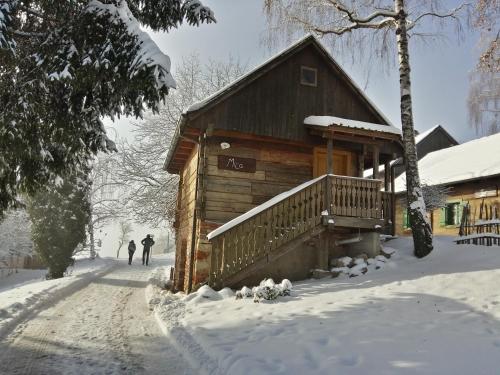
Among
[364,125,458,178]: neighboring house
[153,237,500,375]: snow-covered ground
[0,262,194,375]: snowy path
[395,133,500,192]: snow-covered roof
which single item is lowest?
[0,262,194,375]: snowy path

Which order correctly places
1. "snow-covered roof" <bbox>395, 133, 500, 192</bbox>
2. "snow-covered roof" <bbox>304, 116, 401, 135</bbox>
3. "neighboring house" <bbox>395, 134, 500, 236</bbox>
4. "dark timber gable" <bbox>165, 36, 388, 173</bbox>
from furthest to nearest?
"snow-covered roof" <bbox>395, 133, 500, 192</bbox> → "neighboring house" <bbox>395, 134, 500, 236</bbox> → "dark timber gable" <bbox>165, 36, 388, 173</bbox> → "snow-covered roof" <bbox>304, 116, 401, 135</bbox>

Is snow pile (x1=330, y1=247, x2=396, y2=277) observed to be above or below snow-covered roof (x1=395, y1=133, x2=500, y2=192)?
below

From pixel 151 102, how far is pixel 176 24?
2262mm

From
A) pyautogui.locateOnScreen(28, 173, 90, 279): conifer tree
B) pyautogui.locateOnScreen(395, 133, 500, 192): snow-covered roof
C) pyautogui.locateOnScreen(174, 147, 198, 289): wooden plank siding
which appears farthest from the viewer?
pyautogui.locateOnScreen(28, 173, 90, 279): conifer tree

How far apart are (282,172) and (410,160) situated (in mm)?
3556

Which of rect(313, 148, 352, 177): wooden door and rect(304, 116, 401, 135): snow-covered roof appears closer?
rect(304, 116, 401, 135): snow-covered roof

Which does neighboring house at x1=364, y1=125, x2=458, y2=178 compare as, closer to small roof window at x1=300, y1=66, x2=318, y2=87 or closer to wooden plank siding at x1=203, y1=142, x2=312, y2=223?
small roof window at x1=300, y1=66, x2=318, y2=87

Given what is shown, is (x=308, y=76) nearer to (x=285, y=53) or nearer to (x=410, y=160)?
(x=285, y=53)

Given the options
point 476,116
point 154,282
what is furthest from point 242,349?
point 476,116

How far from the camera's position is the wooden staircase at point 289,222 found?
9.08 metres

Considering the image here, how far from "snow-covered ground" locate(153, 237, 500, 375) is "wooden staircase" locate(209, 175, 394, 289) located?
2.87ft

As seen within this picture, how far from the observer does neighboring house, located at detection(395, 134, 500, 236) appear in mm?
17938

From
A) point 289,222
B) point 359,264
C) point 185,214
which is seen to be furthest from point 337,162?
point 185,214

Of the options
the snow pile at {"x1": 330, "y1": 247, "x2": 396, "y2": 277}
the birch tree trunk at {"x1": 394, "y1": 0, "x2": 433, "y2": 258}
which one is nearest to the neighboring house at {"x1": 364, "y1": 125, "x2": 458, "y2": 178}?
the birch tree trunk at {"x1": 394, "y1": 0, "x2": 433, "y2": 258}
